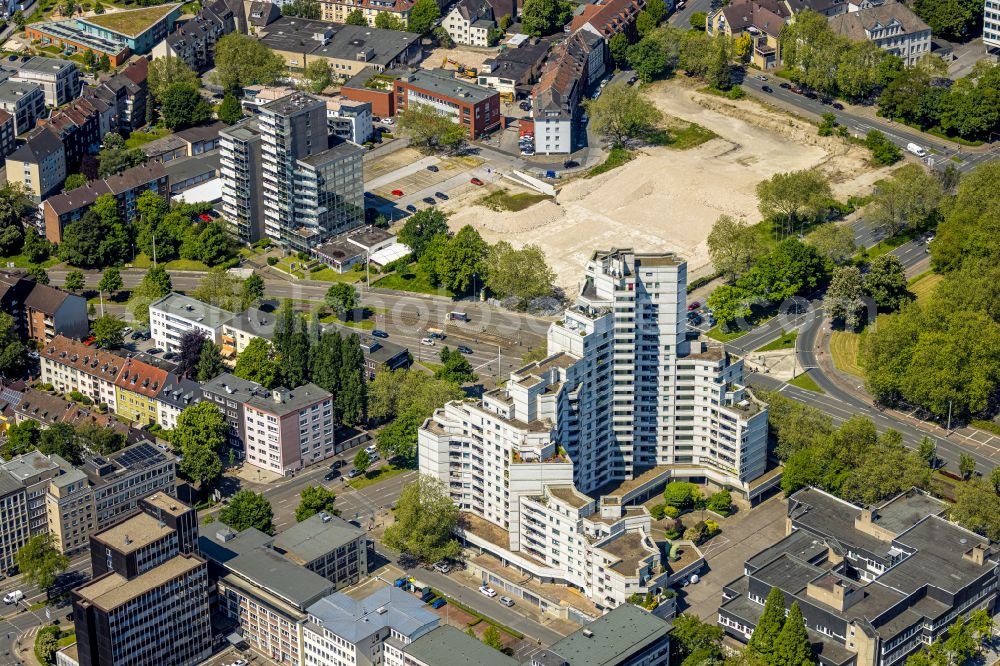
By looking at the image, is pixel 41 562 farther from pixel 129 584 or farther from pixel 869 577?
pixel 869 577

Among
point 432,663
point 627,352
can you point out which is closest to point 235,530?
point 432,663

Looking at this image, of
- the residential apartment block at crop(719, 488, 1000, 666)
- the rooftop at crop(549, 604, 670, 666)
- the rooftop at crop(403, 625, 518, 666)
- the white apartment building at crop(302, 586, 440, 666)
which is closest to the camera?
the rooftop at crop(403, 625, 518, 666)

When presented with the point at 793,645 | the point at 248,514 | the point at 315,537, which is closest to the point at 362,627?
the point at 315,537

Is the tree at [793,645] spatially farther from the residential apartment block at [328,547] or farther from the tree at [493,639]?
the residential apartment block at [328,547]

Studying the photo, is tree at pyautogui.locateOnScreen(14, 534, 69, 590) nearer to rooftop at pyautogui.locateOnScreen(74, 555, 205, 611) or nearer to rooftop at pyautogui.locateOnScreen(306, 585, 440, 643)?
rooftop at pyautogui.locateOnScreen(74, 555, 205, 611)

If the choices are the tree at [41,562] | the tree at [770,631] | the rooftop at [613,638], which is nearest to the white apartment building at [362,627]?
the rooftop at [613,638]

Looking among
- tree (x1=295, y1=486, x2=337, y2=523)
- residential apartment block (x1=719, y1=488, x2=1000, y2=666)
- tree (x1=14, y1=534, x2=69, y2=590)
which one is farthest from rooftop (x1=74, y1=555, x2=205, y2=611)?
residential apartment block (x1=719, y1=488, x2=1000, y2=666)
